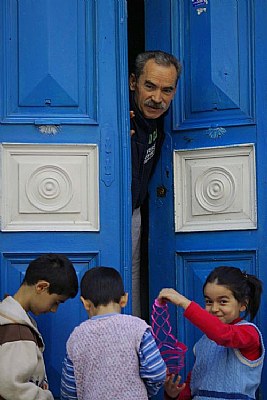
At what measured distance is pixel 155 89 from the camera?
5.61 meters

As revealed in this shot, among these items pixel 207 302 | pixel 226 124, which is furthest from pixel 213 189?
pixel 207 302

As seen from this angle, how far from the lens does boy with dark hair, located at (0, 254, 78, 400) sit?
4492 millimetres

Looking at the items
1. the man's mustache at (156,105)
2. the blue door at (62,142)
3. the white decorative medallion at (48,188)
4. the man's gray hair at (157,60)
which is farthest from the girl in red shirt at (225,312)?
the man's gray hair at (157,60)

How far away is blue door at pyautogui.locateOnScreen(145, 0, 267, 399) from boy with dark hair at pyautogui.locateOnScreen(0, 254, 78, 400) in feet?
3.10

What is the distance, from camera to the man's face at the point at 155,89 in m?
5.58

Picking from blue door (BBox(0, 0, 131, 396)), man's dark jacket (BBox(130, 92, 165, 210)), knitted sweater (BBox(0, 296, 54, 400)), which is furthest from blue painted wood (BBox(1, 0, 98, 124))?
knitted sweater (BBox(0, 296, 54, 400))

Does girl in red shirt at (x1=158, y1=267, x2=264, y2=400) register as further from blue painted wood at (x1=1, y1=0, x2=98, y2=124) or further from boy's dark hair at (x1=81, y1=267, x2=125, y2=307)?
blue painted wood at (x1=1, y1=0, x2=98, y2=124)

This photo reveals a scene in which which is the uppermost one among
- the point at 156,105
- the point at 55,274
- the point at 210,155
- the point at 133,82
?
the point at 133,82

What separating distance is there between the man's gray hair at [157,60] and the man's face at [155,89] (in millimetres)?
16

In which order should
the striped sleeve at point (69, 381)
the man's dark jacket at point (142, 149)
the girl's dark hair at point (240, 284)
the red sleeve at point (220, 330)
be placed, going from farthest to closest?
the man's dark jacket at point (142, 149) < the girl's dark hair at point (240, 284) < the red sleeve at point (220, 330) < the striped sleeve at point (69, 381)

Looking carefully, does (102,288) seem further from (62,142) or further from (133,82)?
(133,82)

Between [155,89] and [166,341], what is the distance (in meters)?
1.32

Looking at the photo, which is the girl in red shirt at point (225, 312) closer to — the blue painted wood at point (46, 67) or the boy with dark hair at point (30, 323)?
the boy with dark hair at point (30, 323)

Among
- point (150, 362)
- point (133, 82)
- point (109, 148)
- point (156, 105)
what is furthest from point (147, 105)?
point (150, 362)
